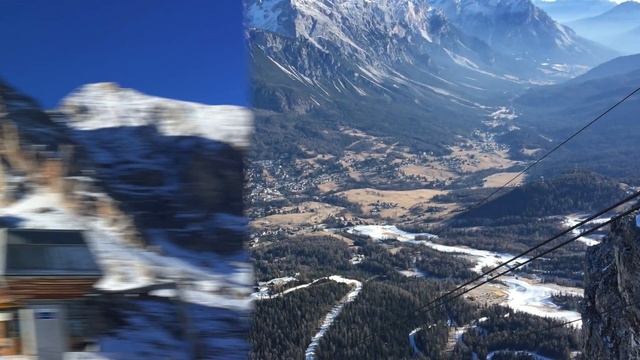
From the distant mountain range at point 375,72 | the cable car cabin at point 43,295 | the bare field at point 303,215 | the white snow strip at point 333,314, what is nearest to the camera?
the cable car cabin at point 43,295

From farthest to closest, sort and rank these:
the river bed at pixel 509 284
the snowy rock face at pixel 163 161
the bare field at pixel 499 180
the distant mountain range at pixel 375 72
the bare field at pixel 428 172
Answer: the distant mountain range at pixel 375 72
the bare field at pixel 428 172
the bare field at pixel 499 180
the river bed at pixel 509 284
the snowy rock face at pixel 163 161

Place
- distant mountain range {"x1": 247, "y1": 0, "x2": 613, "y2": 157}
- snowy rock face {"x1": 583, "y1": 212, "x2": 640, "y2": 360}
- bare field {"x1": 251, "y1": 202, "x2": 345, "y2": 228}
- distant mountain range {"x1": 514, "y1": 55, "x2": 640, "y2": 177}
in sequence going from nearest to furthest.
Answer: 1. snowy rock face {"x1": 583, "y1": 212, "x2": 640, "y2": 360}
2. bare field {"x1": 251, "y1": 202, "x2": 345, "y2": 228}
3. distant mountain range {"x1": 514, "y1": 55, "x2": 640, "y2": 177}
4. distant mountain range {"x1": 247, "y1": 0, "x2": 613, "y2": 157}

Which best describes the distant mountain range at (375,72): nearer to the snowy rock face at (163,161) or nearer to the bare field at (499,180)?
the bare field at (499,180)

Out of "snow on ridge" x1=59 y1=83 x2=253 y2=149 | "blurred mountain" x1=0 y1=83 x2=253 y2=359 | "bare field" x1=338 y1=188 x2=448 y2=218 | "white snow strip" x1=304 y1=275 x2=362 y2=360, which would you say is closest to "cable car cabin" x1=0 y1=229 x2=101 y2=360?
"blurred mountain" x1=0 y1=83 x2=253 y2=359

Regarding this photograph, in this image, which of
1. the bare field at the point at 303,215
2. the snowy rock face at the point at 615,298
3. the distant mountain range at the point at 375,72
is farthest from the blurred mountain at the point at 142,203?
the distant mountain range at the point at 375,72

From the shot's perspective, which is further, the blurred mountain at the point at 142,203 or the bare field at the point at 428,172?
the bare field at the point at 428,172

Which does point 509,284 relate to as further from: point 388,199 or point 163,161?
point 163,161

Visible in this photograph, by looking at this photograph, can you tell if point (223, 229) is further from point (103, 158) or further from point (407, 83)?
point (407, 83)

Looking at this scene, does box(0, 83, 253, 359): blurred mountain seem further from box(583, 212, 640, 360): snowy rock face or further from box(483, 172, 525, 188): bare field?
box(483, 172, 525, 188): bare field
